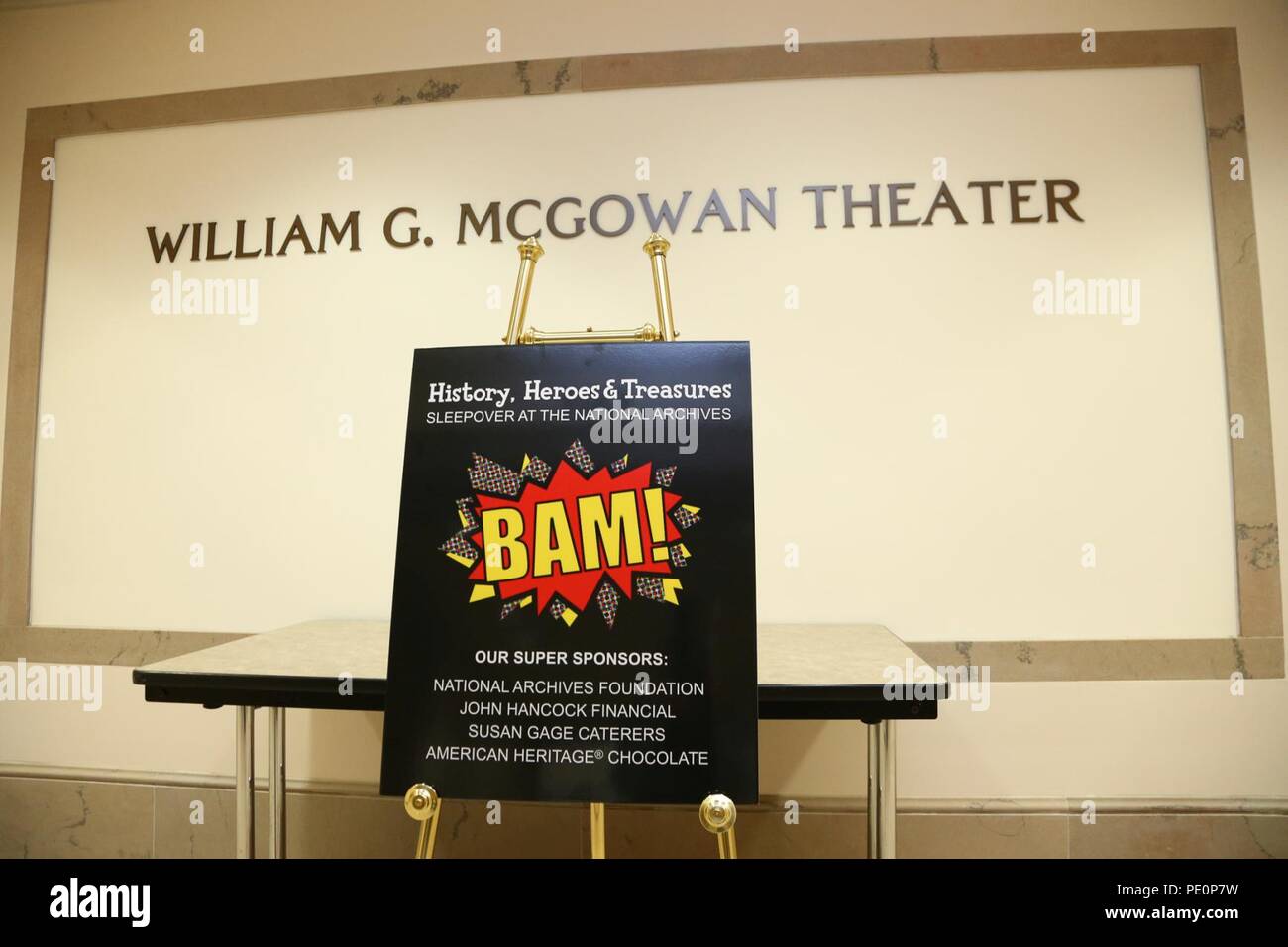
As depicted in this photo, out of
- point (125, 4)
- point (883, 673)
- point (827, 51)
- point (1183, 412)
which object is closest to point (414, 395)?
point (883, 673)

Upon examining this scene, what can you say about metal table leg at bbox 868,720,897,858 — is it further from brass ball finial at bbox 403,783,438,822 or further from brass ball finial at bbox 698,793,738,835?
brass ball finial at bbox 403,783,438,822

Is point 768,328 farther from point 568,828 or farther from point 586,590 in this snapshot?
point 568,828

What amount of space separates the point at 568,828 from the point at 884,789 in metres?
1.17

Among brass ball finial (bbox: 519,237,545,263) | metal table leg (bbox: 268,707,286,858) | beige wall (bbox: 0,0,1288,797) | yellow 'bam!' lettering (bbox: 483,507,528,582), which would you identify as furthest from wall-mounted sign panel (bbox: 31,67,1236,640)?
yellow 'bam!' lettering (bbox: 483,507,528,582)

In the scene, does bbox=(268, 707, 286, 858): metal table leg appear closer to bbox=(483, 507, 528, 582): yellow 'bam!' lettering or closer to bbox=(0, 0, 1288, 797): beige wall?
bbox=(0, 0, 1288, 797): beige wall

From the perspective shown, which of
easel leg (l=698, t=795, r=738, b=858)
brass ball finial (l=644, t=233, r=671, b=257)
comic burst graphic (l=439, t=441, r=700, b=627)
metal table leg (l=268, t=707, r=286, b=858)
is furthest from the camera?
metal table leg (l=268, t=707, r=286, b=858)

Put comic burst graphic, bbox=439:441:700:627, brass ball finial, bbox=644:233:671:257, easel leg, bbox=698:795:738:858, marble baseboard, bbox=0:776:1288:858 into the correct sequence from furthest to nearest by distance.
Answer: marble baseboard, bbox=0:776:1288:858
brass ball finial, bbox=644:233:671:257
comic burst graphic, bbox=439:441:700:627
easel leg, bbox=698:795:738:858

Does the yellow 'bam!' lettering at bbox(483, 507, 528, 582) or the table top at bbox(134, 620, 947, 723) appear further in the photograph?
the table top at bbox(134, 620, 947, 723)

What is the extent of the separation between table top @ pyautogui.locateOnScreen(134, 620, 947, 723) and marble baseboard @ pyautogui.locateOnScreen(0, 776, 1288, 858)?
0.78 meters

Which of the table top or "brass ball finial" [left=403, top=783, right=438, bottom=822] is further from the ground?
the table top

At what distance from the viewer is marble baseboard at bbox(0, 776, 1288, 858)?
7.18ft

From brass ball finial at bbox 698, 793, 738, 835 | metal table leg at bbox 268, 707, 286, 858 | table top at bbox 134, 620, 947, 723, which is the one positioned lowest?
metal table leg at bbox 268, 707, 286, 858

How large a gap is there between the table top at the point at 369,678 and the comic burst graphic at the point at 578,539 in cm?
51

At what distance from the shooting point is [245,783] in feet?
5.69
